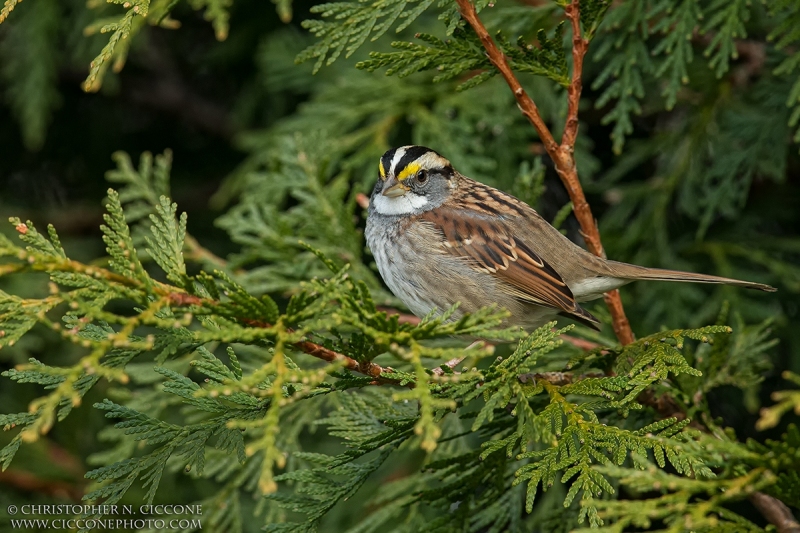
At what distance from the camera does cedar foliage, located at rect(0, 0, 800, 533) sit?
1531 mm

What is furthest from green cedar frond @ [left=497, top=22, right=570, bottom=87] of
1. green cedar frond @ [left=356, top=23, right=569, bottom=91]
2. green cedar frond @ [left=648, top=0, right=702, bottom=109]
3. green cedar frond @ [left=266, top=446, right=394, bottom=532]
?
green cedar frond @ [left=266, top=446, right=394, bottom=532]

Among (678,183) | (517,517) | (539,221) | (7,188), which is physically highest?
(7,188)

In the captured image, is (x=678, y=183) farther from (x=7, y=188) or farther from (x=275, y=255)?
(x=7, y=188)

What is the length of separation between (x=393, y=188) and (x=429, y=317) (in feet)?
4.26

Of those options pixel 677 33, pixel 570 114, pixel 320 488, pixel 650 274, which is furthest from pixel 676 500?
pixel 677 33

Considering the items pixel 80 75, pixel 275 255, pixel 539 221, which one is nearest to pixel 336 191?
pixel 275 255

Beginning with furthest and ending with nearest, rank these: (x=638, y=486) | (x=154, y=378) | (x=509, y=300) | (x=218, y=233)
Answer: (x=218, y=233)
(x=154, y=378)
(x=509, y=300)
(x=638, y=486)

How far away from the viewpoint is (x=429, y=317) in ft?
5.27

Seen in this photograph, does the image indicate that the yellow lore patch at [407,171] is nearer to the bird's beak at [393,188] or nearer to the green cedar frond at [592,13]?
the bird's beak at [393,188]

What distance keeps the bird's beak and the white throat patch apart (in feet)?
0.13

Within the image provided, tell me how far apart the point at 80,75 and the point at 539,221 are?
3005 millimetres

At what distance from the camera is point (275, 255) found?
2.88 meters

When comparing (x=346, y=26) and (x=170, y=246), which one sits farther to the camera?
(x=346, y=26)

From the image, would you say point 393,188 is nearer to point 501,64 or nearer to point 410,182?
point 410,182
